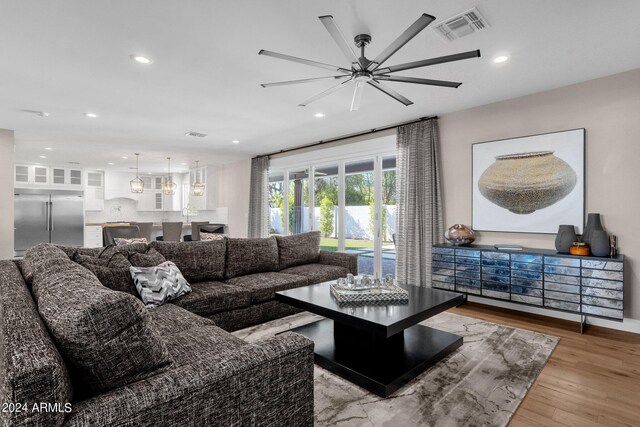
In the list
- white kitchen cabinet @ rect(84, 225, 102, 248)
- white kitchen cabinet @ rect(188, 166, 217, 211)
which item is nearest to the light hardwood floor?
white kitchen cabinet @ rect(188, 166, 217, 211)

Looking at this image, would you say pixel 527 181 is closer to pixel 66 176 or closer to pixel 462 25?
pixel 462 25

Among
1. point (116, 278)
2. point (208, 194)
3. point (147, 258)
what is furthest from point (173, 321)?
point (208, 194)

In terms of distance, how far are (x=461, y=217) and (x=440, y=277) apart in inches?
34.2

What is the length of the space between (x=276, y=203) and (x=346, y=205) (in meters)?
2.17

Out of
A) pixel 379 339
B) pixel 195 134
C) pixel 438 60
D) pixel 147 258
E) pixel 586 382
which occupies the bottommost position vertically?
pixel 586 382

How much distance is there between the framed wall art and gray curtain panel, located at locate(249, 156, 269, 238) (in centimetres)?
456

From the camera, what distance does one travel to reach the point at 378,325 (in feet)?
6.56

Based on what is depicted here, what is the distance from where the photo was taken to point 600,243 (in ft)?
10.2

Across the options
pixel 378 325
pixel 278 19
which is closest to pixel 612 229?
pixel 378 325

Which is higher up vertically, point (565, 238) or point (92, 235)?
point (565, 238)

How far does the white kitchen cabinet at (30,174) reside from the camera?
7911mm

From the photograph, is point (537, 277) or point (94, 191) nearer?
point (537, 277)

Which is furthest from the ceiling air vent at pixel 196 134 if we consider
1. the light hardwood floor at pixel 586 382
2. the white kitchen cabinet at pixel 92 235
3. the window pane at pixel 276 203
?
the light hardwood floor at pixel 586 382

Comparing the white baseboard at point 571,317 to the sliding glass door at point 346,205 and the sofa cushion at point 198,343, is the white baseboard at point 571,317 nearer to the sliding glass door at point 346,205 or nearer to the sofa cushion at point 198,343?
the sliding glass door at point 346,205
